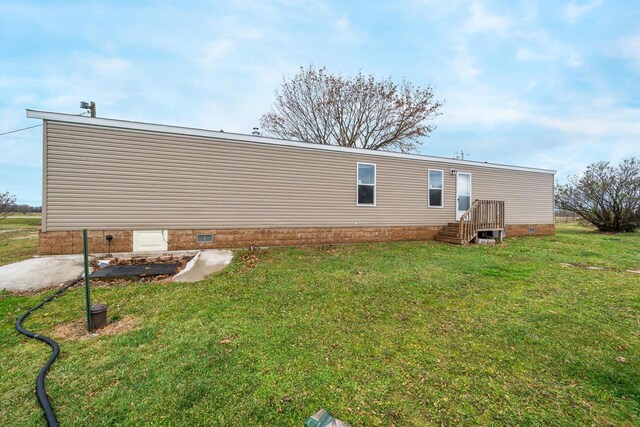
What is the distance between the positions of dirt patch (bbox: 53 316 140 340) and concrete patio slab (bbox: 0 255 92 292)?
2.26 metres

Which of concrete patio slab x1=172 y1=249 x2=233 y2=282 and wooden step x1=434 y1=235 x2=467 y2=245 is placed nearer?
concrete patio slab x1=172 y1=249 x2=233 y2=282

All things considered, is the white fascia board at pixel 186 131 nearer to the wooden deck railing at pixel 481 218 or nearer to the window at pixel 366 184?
the window at pixel 366 184

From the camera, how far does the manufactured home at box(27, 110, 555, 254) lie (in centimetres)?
614

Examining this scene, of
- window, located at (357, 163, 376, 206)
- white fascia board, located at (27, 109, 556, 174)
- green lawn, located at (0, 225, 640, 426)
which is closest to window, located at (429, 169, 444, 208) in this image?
white fascia board, located at (27, 109, 556, 174)

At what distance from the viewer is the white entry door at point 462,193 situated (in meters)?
10.5

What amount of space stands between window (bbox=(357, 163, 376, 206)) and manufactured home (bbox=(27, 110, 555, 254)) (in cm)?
3

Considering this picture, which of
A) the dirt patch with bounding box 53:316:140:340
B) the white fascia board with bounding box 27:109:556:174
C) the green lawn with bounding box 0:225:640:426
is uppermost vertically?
the white fascia board with bounding box 27:109:556:174

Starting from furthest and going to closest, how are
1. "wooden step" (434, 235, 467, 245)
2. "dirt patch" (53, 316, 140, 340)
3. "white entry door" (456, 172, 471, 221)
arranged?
"white entry door" (456, 172, 471, 221) → "wooden step" (434, 235, 467, 245) → "dirt patch" (53, 316, 140, 340)

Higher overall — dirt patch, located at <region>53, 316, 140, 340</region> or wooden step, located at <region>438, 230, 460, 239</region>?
wooden step, located at <region>438, 230, 460, 239</region>

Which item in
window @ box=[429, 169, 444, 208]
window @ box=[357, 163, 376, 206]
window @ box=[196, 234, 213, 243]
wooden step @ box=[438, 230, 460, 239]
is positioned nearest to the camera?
window @ box=[196, 234, 213, 243]

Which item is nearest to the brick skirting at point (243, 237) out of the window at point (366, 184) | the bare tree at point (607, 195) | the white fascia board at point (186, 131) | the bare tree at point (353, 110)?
the window at point (366, 184)

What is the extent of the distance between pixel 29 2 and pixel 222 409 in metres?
11.0

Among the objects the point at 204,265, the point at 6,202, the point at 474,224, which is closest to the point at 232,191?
the point at 204,265

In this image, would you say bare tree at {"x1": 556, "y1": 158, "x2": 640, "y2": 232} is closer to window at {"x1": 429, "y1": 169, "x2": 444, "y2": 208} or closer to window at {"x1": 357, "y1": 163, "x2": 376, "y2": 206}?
window at {"x1": 429, "y1": 169, "x2": 444, "y2": 208}
